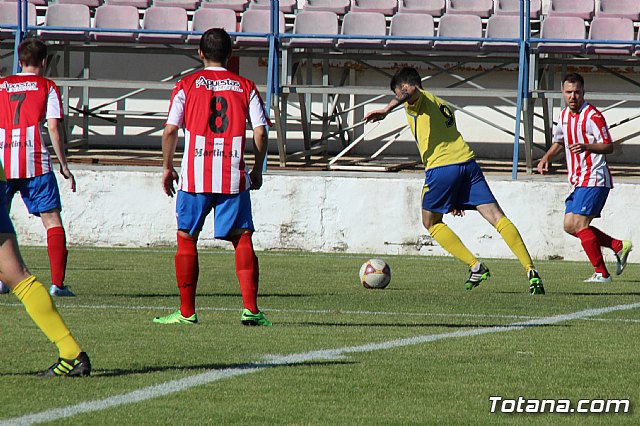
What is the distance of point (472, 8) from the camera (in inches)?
750

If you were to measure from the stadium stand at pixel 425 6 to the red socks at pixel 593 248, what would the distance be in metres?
8.10

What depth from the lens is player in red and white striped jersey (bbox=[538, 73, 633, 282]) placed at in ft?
38.1

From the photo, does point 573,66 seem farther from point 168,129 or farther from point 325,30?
point 168,129

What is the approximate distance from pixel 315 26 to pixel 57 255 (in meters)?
9.44

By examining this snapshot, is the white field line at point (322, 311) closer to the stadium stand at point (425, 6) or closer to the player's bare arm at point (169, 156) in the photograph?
the player's bare arm at point (169, 156)

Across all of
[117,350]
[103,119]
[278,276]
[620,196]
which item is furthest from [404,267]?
[103,119]

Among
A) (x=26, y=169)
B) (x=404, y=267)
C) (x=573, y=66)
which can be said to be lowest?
(x=404, y=267)

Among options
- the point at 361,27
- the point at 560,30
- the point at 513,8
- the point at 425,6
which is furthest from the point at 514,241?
the point at 425,6

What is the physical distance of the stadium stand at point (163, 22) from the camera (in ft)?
60.0

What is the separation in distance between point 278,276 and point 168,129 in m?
4.27

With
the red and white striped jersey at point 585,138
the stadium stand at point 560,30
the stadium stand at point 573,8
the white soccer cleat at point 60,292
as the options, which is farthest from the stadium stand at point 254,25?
the white soccer cleat at point 60,292

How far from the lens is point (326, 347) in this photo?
6.56 metres

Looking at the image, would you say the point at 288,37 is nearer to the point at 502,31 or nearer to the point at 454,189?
the point at 502,31

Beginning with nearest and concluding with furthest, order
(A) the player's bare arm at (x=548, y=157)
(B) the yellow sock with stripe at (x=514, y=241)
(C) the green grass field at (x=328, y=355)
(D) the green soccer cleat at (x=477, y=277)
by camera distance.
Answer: (C) the green grass field at (x=328, y=355) → (D) the green soccer cleat at (x=477, y=277) → (B) the yellow sock with stripe at (x=514, y=241) → (A) the player's bare arm at (x=548, y=157)
